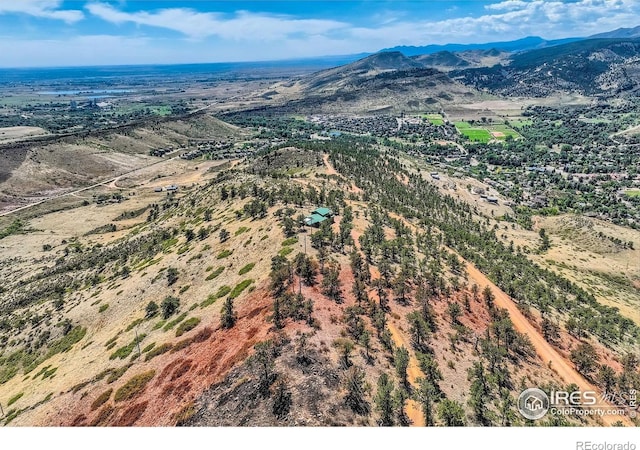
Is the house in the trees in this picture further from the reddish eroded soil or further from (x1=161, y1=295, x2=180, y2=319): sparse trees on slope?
(x1=161, y1=295, x2=180, y2=319): sparse trees on slope

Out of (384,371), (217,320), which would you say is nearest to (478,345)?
(384,371)

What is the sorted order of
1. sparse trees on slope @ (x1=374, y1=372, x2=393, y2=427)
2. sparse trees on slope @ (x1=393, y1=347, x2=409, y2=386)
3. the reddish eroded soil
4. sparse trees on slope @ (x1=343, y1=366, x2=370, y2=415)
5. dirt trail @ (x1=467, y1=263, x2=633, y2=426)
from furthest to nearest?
1. dirt trail @ (x1=467, y1=263, x2=633, y2=426)
2. the reddish eroded soil
3. sparse trees on slope @ (x1=393, y1=347, x2=409, y2=386)
4. sparse trees on slope @ (x1=343, y1=366, x2=370, y2=415)
5. sparse trees on slope @ (x1=374, y1=372, x2=393, y2=427)

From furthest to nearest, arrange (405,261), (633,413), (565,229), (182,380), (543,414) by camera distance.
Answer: (565,229), (405,261), (633,413), (182,380), (543,414)

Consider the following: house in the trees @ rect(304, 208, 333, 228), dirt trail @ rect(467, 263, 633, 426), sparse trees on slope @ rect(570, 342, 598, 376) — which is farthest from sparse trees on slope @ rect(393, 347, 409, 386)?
house in the trees @ rect(304, 208, 333, 228)

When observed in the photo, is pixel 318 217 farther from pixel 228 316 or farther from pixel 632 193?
pixel 632 193

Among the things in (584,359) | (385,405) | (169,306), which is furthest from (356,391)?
(169,306)

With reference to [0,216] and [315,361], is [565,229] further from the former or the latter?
[0,216]
